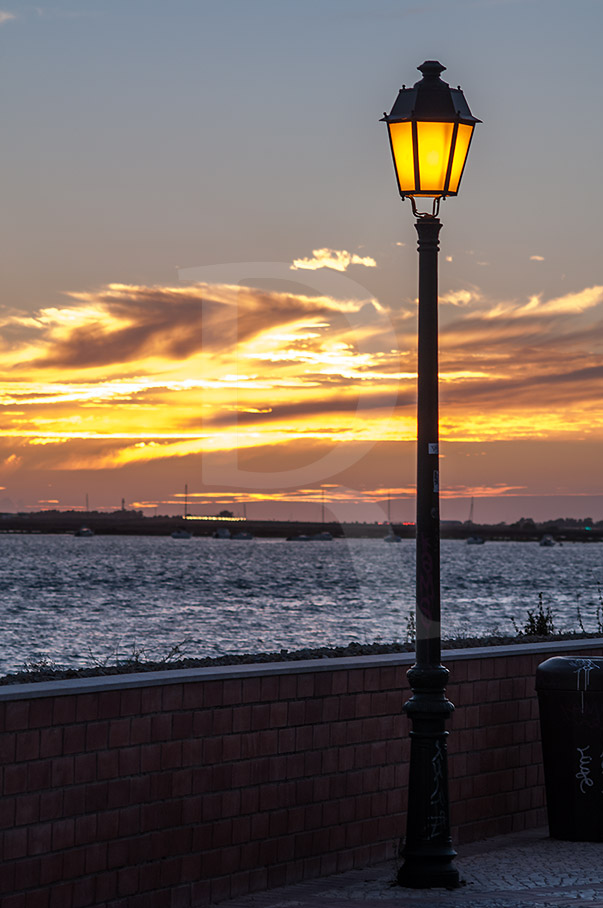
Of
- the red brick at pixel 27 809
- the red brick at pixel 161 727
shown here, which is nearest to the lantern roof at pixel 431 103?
the red brick at pixel 161 727

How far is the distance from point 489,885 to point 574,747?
173cm

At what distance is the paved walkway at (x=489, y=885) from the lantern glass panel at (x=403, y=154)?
440 cm

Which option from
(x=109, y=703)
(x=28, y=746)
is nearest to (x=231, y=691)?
(x=109, y=703)

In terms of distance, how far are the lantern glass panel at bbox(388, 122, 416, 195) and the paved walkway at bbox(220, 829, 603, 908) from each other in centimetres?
440

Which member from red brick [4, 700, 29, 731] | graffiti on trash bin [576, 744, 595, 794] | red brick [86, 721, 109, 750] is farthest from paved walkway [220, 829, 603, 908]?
red brick [4, 700, 29, 731]

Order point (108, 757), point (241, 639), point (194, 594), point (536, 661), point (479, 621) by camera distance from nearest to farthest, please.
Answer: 1. point (108, 757)
2. point (536, 661)
3. point (241, 639)
4. point (479, 621)
5. point (194, 594)

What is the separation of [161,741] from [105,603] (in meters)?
70.6

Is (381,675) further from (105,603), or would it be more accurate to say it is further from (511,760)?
(105,603)

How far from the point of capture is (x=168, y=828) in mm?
7047

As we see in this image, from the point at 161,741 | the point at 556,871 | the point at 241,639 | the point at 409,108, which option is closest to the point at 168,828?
the point at 161,741

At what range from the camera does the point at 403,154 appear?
26.8 ft

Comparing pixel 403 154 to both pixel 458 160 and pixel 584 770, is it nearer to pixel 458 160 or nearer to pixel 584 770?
pixel 458 160

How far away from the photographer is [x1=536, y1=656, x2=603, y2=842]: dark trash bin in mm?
9250

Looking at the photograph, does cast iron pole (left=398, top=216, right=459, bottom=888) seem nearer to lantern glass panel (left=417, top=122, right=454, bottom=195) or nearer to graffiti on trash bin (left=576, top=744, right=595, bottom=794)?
lantern glass panel (left=417, top=122, right=454, bottom=195)
